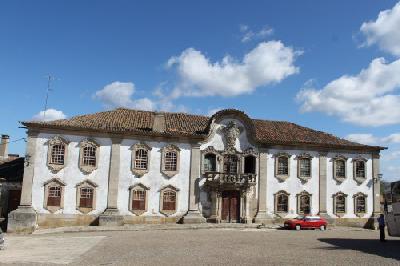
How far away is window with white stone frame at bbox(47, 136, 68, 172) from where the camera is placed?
29.5 meters

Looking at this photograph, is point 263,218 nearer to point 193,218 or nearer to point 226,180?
point 226,180

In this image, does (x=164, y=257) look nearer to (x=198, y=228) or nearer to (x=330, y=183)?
(x=198, y=228)

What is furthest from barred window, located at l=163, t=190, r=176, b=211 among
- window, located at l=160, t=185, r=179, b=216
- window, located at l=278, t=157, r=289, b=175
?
window, located at l=278, t=157, r=289, b=175

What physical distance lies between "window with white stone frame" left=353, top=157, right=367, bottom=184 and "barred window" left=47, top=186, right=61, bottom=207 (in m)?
24.1

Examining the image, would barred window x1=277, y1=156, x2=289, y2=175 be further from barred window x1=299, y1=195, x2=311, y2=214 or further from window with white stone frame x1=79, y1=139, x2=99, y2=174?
window with white stone frame x1=79, y1=139, x2=99, y2=174

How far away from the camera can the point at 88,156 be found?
99.2ft

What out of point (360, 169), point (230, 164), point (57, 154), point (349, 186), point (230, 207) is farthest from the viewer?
point (360, 169)

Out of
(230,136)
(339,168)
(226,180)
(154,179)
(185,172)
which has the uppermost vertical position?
(230,136)

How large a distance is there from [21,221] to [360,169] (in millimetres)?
27318

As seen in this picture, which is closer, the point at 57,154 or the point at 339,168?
the point at 57,154

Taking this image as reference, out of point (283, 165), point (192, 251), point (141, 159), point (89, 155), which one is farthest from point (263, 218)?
point (192, 251)

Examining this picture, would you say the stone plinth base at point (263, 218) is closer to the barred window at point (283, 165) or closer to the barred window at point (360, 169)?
the barred window at point (283, 165)

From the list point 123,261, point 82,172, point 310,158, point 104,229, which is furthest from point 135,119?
point 123,261

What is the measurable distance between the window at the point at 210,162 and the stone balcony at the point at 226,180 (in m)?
0.76
